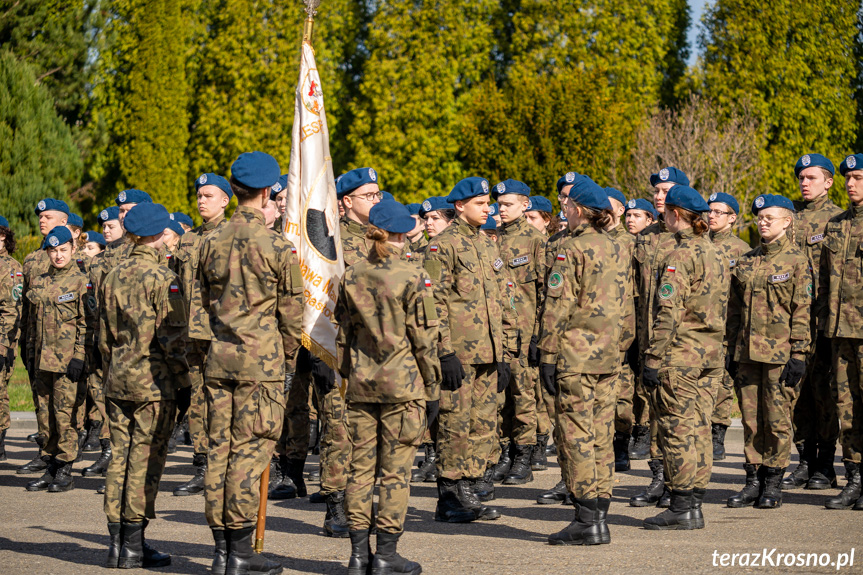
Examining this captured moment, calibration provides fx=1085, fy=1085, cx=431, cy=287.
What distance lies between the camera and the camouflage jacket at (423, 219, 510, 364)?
854cm

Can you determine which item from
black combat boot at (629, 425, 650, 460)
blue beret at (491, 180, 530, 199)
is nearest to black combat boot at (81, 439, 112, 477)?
blue beret at (491, 180, 530, 199)

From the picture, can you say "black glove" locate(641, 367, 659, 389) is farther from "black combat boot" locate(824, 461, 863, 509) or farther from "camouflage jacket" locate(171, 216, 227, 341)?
"camouflage jacket" locate(171, 216, 227, 341)

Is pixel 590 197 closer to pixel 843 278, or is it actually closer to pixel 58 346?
pixel 843 278

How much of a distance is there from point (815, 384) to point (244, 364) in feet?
18.0

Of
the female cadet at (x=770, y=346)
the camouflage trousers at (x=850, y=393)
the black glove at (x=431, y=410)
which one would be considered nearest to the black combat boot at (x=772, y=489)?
the female cadet at (x=770, y=346)

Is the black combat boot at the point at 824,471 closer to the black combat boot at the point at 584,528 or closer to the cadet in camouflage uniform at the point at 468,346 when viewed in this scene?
the cadet in camouflage uniform at the point at 468,346

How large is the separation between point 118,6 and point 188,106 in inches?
180

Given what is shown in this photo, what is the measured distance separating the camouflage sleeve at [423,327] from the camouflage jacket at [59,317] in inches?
Answer: 182

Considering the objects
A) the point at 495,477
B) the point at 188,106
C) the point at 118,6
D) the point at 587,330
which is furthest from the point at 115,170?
the point at 587,330

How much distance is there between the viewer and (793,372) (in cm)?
873

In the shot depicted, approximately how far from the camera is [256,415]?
6.66 m

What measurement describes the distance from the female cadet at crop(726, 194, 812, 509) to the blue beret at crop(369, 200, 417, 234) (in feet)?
12.3

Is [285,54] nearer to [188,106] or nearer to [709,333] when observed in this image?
[188,106]

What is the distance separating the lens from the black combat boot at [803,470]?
9734 mm
